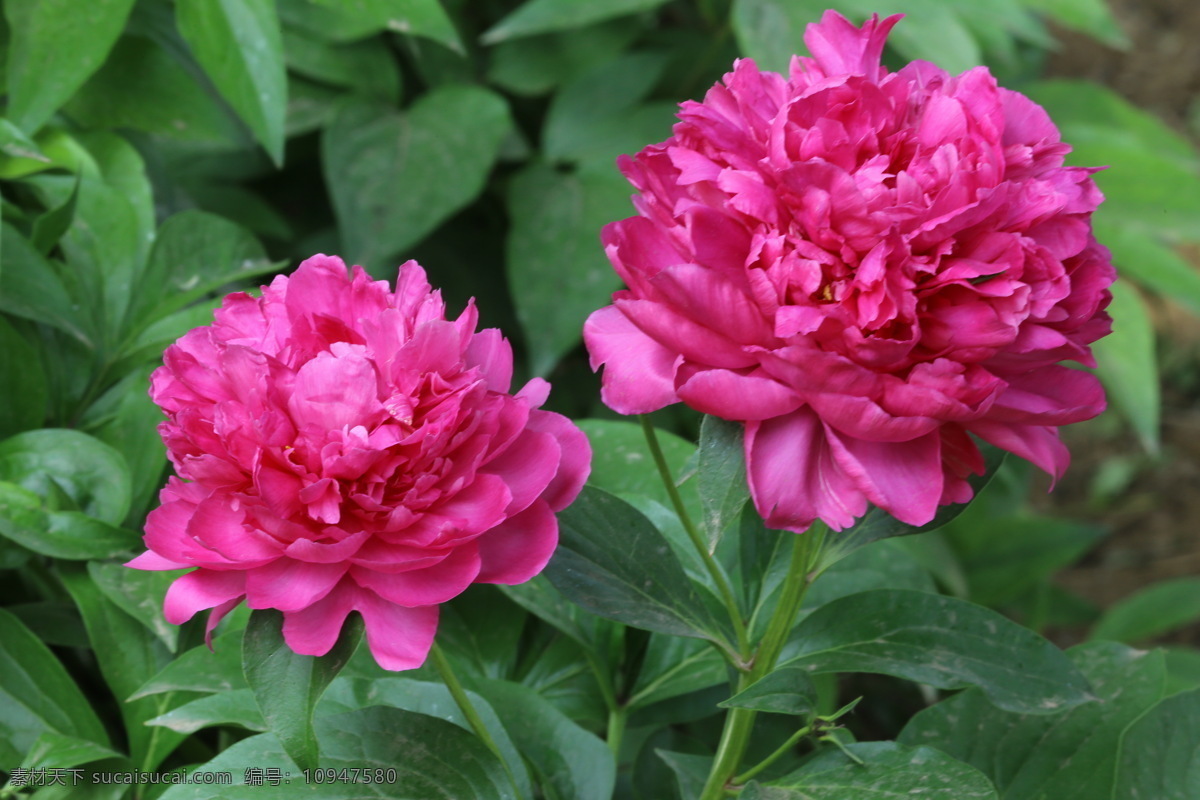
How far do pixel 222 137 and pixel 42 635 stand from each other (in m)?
0.36

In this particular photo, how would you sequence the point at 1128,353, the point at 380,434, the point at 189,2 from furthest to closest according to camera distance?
1. the point at 1128,353
2. the point at 189,2
3. the point at 380,434

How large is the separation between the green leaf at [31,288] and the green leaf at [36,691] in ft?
0.51

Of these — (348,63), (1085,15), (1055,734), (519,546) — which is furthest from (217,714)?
(1085,15)

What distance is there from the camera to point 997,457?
418 mm

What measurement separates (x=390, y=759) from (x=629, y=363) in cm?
18

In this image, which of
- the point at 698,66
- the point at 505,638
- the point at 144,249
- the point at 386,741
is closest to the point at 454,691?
the point at 386,741

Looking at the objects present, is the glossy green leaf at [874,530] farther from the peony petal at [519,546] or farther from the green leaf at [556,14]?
the green leaf at [556,14]

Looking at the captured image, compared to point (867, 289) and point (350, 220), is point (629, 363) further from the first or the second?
point (350, 220)

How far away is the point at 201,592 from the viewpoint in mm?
353

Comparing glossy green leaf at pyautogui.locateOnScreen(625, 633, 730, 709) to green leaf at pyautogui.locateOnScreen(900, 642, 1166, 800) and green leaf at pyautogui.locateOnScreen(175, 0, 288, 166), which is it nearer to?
green leaf at pyautogui.locateOnScreen(900, 642, 1166, 800)

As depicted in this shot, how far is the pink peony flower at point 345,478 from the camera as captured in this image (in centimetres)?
34

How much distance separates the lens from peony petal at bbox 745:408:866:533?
33 cm

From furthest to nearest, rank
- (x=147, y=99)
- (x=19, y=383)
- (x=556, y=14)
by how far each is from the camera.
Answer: (x=556, y=14) → (x=147, y=99) → (x=19, y=383)

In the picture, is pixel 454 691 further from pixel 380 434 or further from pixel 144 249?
pixel 144 249
